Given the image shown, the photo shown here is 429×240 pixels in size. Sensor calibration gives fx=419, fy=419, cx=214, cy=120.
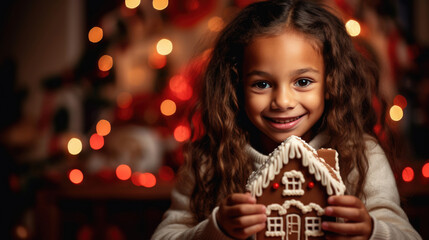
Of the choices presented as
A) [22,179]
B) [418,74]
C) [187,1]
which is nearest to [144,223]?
[22,179]

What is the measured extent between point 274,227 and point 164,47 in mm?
1676

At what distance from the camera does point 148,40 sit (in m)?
2.35

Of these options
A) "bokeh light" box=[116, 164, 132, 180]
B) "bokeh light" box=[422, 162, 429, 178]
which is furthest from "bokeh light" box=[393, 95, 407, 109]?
"bokeh light" box=[116, 164, 132, 180]

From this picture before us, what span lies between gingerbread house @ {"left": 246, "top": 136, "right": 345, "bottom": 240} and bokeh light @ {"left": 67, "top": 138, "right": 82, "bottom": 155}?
1.47m

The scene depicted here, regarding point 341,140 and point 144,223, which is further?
point 144,223

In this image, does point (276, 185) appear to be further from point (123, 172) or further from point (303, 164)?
point (123, 172)

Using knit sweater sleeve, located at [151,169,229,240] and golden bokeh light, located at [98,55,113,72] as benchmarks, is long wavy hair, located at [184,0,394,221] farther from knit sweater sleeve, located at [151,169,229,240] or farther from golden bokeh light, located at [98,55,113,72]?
golden bokeh light, located at [98,55,113,72]

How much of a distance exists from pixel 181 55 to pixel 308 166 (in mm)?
1761

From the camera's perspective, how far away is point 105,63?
202cm

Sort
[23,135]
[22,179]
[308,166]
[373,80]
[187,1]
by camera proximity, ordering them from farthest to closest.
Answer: [187,1]
[23,135]
[22,179]
[373,80]
[308,166]

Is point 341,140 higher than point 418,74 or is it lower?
lower

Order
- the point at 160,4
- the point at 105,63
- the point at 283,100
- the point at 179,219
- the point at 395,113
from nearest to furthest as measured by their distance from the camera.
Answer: the point at 283,100
the point at 179,219
the point at 395,113
the point at 105,63
the point at 160,4

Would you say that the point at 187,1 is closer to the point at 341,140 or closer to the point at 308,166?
the point at 341,140

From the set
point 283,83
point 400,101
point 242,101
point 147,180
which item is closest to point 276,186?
point 283,83
